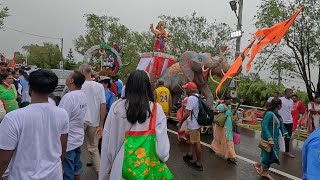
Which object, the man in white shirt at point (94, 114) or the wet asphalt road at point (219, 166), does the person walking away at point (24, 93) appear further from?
the man in white shirt at point (94, 114)

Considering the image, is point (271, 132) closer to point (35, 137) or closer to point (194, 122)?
point (194, 122)

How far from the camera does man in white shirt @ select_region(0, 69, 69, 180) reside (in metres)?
2.56

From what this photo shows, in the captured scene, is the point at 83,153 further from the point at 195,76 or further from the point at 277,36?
the point at 195,76

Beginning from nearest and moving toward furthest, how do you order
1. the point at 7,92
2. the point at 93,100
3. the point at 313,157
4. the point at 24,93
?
1. the point at 313,157
2. the point at 93,100
3. the point at 7,92
4. the point at 24,93

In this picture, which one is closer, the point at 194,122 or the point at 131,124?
the point at 131,124

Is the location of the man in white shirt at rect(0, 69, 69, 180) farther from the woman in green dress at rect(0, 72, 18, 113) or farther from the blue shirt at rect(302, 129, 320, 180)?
the woman in green dress at rect(0, 72, 18, 113)

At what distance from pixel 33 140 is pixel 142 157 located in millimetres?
897

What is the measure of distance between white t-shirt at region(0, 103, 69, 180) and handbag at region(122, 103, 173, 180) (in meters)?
0.58

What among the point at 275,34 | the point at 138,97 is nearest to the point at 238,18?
the point at 275,34

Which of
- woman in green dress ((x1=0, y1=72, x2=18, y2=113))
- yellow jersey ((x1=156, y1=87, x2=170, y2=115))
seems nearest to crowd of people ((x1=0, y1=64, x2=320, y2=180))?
woman in green dress ((x1=0, y1=72, x2=18, y2=113))

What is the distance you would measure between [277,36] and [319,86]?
38.6ft

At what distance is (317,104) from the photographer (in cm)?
1016

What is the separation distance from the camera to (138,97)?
3.22m

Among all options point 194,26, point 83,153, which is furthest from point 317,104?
point 194,26
